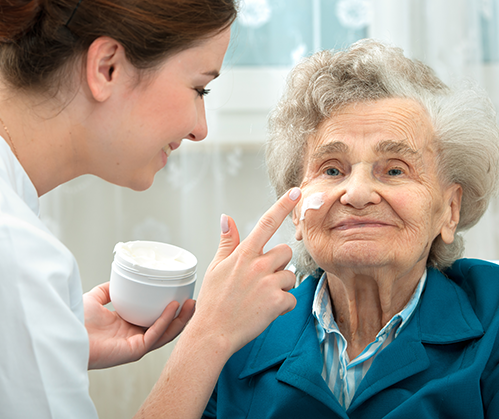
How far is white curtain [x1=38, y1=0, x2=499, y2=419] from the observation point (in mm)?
2164

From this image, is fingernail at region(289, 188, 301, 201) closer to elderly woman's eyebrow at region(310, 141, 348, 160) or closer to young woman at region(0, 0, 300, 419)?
young woman at region(0, 0, 300, 419)

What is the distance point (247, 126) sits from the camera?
2248 mm

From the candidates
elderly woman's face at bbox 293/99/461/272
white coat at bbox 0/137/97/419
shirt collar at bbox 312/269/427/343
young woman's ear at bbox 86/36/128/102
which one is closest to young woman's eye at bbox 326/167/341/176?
elderly woman's face at bbox 293/99/461/272

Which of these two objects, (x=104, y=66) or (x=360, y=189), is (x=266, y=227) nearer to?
(x=360, y=189)

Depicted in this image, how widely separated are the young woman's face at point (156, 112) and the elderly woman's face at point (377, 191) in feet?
1.30

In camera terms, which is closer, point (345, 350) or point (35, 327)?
point (35, 327)

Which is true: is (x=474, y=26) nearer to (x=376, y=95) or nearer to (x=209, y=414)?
(x=376, y=95)

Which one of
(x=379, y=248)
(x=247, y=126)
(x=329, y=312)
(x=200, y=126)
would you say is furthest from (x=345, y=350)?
(x=247, y=126)

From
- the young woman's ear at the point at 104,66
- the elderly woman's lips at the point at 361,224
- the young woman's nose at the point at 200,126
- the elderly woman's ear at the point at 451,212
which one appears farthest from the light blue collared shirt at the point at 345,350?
the young woman's ear at the point at 104,66

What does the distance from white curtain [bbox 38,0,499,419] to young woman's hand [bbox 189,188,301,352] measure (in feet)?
3.47

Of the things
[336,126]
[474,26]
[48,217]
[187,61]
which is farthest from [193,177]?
[474,26]

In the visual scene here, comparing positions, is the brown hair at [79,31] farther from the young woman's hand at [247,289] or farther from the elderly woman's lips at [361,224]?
the elderly woman's lips at [361,224]

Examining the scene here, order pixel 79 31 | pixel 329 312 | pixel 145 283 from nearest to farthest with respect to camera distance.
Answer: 1. pixel 79 31
2. pixel 145 283
3. pixel 329 312

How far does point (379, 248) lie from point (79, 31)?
80cm
